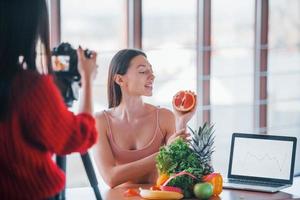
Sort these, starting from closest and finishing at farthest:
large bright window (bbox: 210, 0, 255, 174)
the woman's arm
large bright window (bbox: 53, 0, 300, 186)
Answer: the woman's arm
large bright window (bbox: 53, 0, 300, 186)
large bright window (bbox: 210, 0, 255, 174)

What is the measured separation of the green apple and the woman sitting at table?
0.38 meters

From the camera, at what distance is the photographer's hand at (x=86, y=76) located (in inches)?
68.7

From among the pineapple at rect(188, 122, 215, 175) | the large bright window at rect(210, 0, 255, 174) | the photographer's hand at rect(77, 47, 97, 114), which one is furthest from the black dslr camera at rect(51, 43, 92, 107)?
the large bright window at rect(210, 0, 255, 174)

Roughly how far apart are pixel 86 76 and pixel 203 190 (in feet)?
2.73

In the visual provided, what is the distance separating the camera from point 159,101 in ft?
Result: 17.5

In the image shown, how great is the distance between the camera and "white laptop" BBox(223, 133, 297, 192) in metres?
2.64

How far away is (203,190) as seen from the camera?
2.39m

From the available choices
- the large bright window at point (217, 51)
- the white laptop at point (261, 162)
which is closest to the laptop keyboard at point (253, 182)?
the white laptop at point (261, 162)

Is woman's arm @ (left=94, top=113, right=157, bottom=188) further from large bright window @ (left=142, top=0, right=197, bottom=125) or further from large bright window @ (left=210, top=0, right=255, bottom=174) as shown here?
large bright window @ (left=210, top=0, right=255, bottom=174)

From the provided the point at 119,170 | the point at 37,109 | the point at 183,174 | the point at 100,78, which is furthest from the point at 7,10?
the point at 100,78

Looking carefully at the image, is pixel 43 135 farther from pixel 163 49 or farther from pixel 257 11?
pixel 257 11

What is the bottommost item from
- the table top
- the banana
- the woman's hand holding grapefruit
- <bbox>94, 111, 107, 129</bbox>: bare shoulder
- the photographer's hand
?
the table top

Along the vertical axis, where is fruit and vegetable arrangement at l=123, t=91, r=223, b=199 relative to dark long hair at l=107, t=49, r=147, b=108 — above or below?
below

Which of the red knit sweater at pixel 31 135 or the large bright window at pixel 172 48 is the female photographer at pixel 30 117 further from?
the large bright window at pixel 172 48
